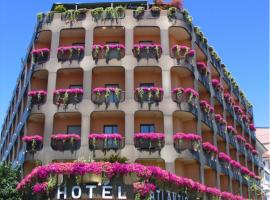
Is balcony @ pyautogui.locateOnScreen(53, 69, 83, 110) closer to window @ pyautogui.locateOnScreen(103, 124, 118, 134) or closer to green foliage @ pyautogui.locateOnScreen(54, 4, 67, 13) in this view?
window @ pyautogui.locateOnScreen(103, 124, 118, 134)

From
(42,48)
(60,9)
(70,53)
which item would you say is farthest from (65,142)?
(60,9)

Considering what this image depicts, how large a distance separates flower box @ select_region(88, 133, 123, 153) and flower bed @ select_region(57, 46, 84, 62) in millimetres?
6175

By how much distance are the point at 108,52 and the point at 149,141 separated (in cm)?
729

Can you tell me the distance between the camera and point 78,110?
32.4 meters

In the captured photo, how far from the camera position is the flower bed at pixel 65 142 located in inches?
1241

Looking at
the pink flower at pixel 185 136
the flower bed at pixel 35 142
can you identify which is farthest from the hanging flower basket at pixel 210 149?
the flower bed at pixel 35 142

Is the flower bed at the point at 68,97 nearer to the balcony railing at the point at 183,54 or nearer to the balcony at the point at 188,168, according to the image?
the balcony railing at the point at 183,54

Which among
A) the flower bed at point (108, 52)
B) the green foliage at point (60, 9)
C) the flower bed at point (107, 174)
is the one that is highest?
the green foliage at point (60, 9)

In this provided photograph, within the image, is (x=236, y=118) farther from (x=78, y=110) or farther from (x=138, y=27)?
(x=78, y=110)

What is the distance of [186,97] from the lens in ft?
111

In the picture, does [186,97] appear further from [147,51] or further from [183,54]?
[147,51]

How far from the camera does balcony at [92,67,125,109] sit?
32.5 m

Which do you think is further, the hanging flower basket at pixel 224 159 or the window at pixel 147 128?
the hanging flower basket at pixel 224 159

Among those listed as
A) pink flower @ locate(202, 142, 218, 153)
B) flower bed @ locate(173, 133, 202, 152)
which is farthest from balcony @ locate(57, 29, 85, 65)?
pink flower @ locate(202, 142, 218, 153)
